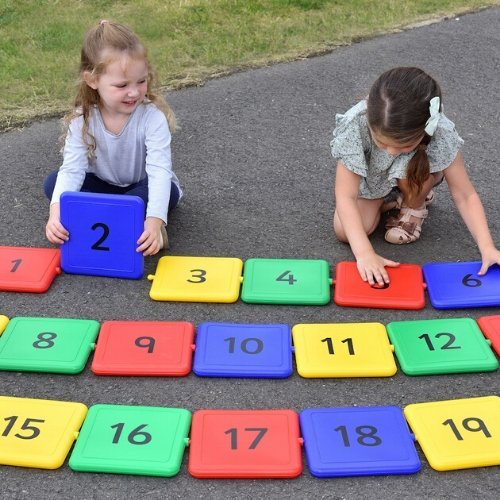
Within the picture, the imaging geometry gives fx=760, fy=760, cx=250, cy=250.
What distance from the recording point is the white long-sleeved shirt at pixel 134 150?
2432 mm

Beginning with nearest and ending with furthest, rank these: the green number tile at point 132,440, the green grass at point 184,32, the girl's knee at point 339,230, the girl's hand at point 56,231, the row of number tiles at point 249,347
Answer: the green number tile at point 132,440, the row of number tiles at point 249,347, the girl's hand at point 56,231, the girl's knee at point 339,230, the green grass at point 184,32

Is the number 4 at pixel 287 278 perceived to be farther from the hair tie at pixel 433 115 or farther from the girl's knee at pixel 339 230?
the hair tie at pixel 433 115

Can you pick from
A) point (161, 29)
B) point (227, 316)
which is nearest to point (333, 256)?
point (227, 316)

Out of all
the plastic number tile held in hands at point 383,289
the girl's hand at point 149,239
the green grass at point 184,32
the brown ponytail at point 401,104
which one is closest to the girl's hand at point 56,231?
the girl's hand at point 149,239

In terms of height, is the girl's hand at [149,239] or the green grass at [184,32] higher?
the girl's hand at [149,239]

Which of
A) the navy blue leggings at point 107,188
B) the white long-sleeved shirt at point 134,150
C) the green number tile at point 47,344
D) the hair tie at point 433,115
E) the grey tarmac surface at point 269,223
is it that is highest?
the hair tie at point 433,115

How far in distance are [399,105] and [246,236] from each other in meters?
0.77

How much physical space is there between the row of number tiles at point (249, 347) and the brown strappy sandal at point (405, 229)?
463 millimetres

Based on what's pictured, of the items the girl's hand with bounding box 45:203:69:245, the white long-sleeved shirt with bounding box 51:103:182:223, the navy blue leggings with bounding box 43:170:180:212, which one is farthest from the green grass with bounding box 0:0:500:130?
the girl's hand with bounding box 45:203:69:245

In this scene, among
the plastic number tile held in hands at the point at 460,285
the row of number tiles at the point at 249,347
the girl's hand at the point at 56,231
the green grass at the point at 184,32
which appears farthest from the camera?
the green grass at the point at 184,32

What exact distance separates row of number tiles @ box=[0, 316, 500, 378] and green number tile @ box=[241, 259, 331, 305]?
15cm

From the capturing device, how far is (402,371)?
2.02 meters

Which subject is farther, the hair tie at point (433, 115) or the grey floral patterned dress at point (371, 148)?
the grey floral patterned dress at point (371, 148)

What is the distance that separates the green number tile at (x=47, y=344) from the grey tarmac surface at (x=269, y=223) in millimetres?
37
